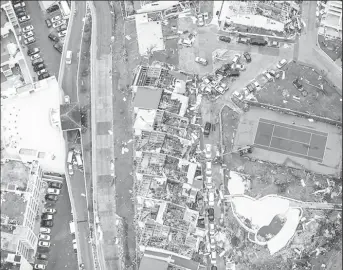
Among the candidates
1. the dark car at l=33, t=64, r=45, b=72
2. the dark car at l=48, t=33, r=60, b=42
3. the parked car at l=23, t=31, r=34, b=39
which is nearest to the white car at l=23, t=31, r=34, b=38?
the parked car at l=23, t=31, r=34, b=39

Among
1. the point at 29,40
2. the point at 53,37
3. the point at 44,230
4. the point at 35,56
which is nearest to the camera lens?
the point at 44,230

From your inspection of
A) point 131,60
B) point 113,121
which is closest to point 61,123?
point 113,121

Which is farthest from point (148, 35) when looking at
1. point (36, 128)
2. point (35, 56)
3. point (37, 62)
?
point (36, 128)

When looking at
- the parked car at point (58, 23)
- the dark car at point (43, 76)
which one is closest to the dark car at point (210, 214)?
the dark car at point (43, 76)

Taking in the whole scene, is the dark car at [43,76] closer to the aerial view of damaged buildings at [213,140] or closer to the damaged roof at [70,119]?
the aerial view of damaged buildings at [213,140]

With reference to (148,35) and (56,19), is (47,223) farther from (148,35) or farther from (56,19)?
(56,19)

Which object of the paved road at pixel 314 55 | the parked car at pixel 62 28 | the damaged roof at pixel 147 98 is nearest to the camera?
the damaged roof at pixel 147 98
